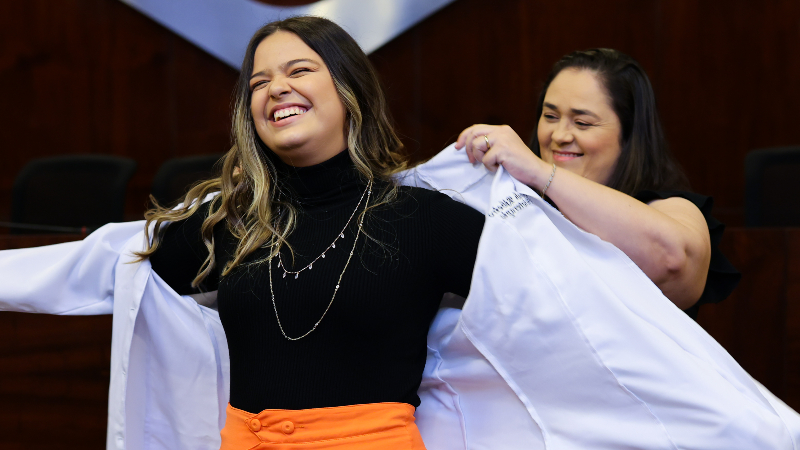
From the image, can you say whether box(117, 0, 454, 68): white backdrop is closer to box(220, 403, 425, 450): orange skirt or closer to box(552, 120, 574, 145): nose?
box(552, 120, 574, 145): nose

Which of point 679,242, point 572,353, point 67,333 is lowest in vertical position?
point 67,333

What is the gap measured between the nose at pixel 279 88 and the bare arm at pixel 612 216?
366mm

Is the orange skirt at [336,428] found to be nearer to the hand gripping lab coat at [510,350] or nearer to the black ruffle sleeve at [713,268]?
the hand gripping lab coat at [510,350]

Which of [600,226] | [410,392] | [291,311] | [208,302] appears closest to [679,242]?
[600,226]

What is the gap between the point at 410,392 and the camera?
4.07 feet

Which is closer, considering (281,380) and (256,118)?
(281,380)

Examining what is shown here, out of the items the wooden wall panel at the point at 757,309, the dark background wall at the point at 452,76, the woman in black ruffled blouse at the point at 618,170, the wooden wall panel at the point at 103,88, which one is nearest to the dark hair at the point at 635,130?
the woman in black ruffled blouse at the point at 618,170

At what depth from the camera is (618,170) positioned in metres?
1.66

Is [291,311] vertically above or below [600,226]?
below

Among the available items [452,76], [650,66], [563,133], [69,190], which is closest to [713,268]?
[563,133]

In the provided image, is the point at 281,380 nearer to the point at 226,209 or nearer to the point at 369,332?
the point at 369,332

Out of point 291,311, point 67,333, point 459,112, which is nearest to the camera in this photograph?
point 291,311

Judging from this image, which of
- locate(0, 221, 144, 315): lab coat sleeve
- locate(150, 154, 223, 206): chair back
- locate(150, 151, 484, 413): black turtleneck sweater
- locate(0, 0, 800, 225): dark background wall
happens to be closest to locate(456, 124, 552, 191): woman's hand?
locate(150, 151, 484, 413): black turtleneck sweater

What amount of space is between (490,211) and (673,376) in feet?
1.31
